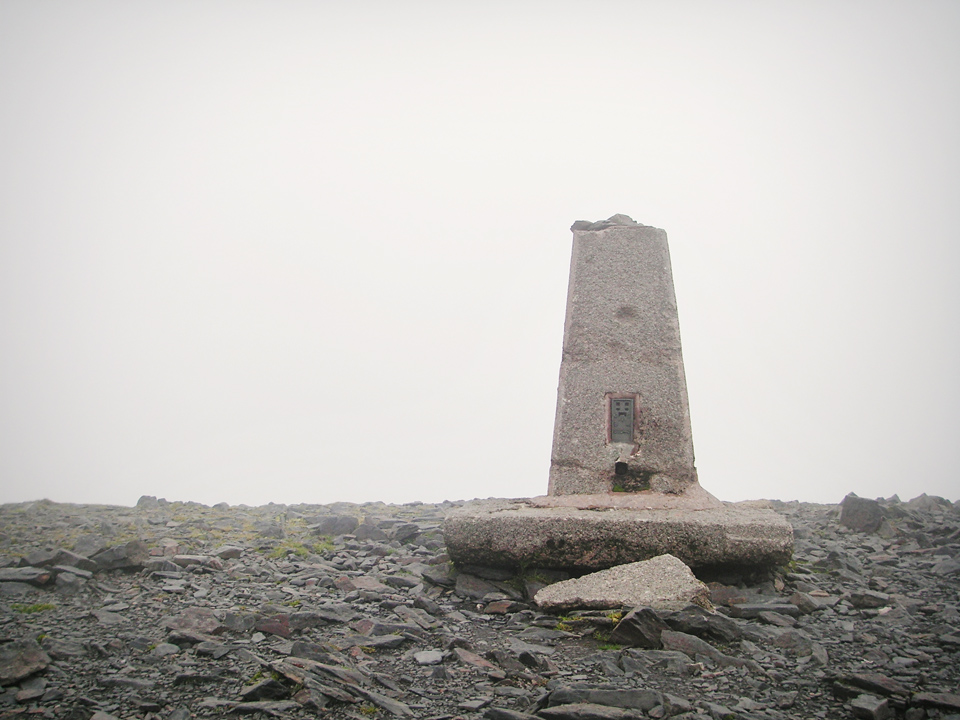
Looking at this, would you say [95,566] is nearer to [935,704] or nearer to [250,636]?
[250,636]

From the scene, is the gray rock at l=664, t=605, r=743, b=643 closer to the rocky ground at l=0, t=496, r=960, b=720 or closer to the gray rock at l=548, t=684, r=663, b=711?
the rocky ground at l=0, t=496, r=960, b=720

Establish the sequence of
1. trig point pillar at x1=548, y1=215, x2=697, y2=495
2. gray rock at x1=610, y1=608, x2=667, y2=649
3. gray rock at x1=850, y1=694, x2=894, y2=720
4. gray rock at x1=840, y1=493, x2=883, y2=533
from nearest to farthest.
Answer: gray rock at x1=850, y1=694, x2=894, y2=720, gray rock at x1=610, y1=608, x2=667, y2=649, trig point pillar at x1=548, y1=215, x2=697, y2=495, gray rock at x1=840, y1=493, x2=883, y2=533

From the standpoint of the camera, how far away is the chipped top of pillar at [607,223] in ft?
20.7

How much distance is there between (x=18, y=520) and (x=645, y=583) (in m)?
6.60

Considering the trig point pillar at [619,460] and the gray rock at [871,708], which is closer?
the gray rock at [871,708]

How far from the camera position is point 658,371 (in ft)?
18.8

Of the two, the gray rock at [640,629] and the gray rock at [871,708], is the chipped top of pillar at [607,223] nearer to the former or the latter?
the gray rock at [640,629]

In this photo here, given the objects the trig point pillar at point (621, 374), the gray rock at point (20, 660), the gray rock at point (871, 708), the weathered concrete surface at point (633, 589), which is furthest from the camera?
the trig point pillar at point (621, 374)

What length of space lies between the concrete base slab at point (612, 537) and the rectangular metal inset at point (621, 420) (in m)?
0.85

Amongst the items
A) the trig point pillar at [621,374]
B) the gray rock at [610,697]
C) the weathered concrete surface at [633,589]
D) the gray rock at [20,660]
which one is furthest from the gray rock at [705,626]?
the gray rock at [20,660]

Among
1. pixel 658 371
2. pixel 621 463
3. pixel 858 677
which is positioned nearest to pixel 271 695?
pixel 858 677

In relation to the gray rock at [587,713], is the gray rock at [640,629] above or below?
above

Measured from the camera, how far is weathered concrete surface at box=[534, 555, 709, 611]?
Answer: 395 cm

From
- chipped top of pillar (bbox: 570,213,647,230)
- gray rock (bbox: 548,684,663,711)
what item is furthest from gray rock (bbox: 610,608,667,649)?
chipped top of pillar (bbox: 570,213,647,230)
